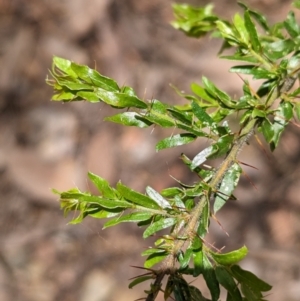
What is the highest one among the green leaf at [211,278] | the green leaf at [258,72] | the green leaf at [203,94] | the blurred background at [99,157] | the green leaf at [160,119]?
the green leaf at [258,72]

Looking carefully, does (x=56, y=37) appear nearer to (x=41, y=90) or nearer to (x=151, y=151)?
(x=41, y=90)

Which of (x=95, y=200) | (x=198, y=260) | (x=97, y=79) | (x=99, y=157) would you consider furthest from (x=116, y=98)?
(x=99, y=157)

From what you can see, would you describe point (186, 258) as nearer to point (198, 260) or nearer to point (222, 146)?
point (198, 260)

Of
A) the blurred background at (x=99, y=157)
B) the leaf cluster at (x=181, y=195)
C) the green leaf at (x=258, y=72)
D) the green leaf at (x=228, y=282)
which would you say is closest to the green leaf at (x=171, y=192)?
the leaf cluster at (x=181, y=195)

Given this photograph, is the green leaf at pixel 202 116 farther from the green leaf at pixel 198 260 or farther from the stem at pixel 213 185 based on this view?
the green leaf at pixel 198 260

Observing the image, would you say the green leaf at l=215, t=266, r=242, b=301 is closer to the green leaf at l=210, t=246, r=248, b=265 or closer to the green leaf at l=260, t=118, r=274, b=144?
the green leaf at l=210, t=246, r=248, b=265
